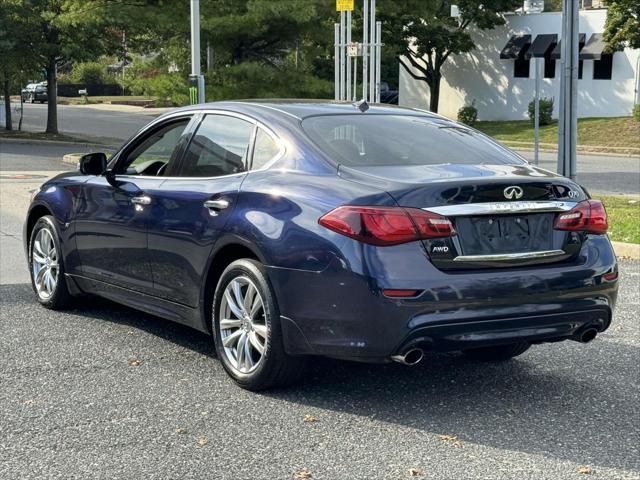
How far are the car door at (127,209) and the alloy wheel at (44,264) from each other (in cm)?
50

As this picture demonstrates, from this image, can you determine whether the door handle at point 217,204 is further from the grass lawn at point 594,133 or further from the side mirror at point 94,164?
the grass lawn at point 594,133

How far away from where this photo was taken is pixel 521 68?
47094 mm

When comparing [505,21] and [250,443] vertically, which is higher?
[505,21]

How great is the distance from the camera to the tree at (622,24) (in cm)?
3516

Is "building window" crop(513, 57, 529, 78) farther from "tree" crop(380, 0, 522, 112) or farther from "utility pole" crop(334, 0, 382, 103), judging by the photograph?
"utility pole" crop(334, 0, 382, 103)

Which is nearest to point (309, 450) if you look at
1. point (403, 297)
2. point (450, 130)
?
point (403, 297)

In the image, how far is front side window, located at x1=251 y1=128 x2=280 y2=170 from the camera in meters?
5.77

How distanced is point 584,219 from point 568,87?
28.0 ft

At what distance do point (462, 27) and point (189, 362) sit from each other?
42550mm

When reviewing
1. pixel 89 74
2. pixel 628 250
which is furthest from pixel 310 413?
pixel 89 74

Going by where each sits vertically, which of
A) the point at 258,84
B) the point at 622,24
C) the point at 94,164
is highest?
the point at 622,24

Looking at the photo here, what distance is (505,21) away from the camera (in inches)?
1833

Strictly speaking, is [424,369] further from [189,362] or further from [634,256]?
[634,256]

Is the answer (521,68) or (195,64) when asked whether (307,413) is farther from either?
(521,68)
